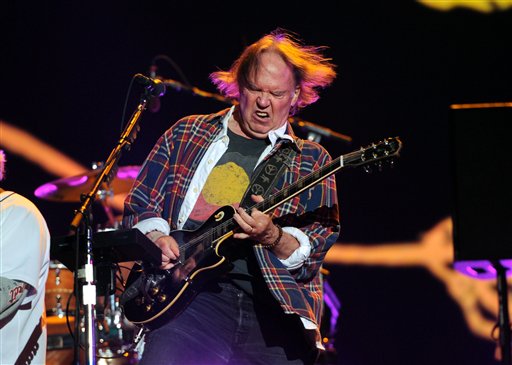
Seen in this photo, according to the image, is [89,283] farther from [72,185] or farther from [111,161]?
[72,185]

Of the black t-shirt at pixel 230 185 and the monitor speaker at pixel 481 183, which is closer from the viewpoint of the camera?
the black t-shirt at pixel 230 185

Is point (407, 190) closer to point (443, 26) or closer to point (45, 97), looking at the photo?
point (443, 26)

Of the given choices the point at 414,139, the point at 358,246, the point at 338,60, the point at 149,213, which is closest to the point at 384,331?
the point at 358,246

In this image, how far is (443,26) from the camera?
7.33 m

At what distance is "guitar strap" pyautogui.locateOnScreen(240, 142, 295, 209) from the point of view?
3842 mm

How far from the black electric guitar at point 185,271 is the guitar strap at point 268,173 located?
60mm

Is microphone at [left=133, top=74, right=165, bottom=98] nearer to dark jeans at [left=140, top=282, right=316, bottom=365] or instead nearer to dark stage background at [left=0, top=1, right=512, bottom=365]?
dark jeans at [left=140, top=282, right=316, bottom=365]

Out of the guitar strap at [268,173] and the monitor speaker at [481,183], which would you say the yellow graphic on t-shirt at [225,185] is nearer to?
the guitar strap at [268,173]

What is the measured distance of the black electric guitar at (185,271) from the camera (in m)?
3.59

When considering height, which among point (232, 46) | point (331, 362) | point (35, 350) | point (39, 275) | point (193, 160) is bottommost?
point (331, 362)

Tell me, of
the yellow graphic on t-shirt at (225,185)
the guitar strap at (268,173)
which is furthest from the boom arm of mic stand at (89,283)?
the guitar strap at (268,173)

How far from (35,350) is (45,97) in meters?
3.46

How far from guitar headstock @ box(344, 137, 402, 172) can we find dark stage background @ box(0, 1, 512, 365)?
11.3 feet

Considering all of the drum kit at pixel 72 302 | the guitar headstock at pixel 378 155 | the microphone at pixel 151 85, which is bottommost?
the drum kit at pixel 72 302
